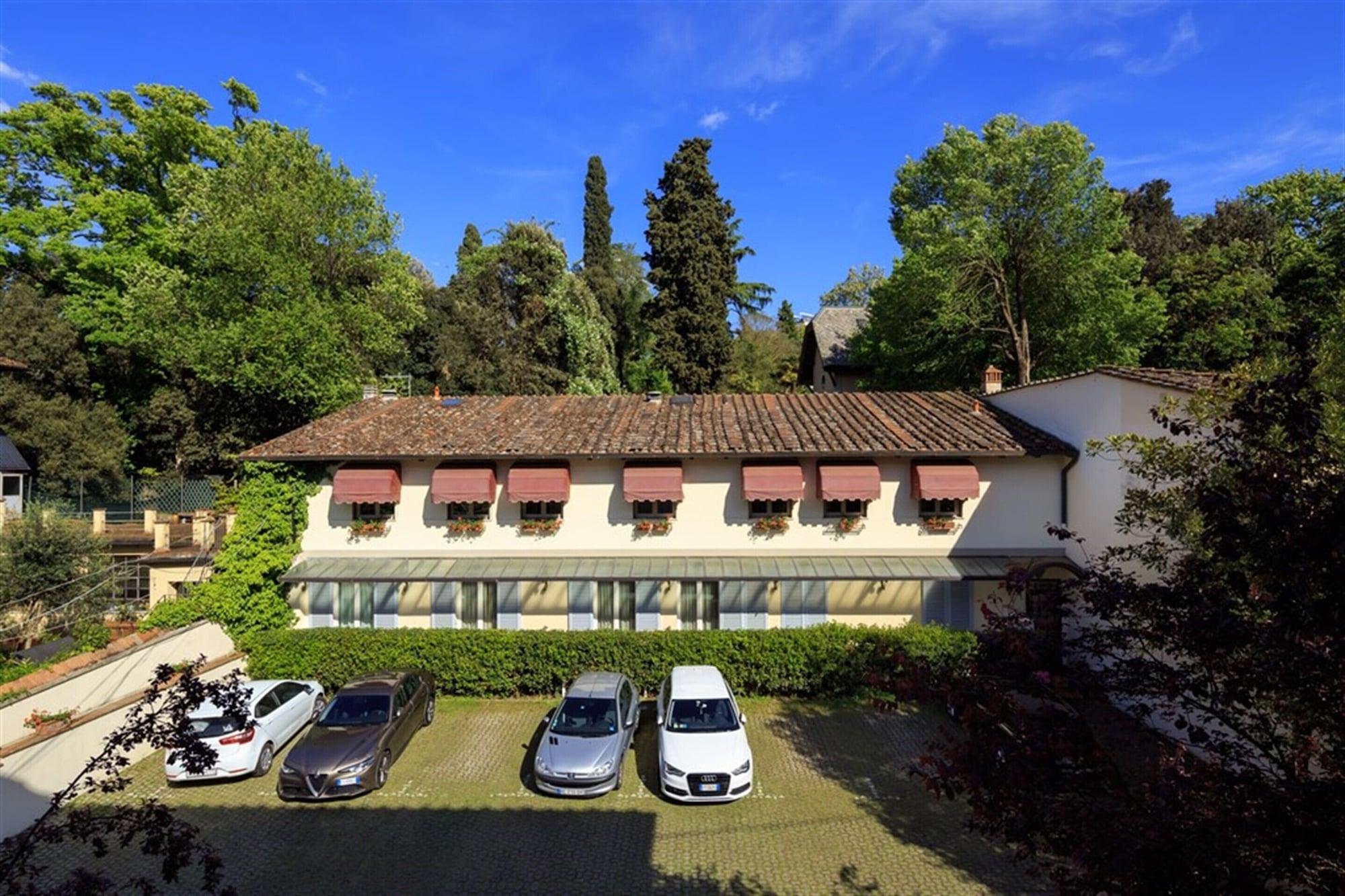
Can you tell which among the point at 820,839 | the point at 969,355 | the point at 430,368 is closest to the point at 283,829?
the point at 820,839

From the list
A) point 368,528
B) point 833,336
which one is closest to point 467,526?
point 368,528

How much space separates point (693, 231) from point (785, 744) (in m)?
29.5

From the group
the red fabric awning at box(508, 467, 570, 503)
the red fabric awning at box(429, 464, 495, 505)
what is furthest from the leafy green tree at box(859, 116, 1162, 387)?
the red fabric awning at box(429, 464, 495, 505)

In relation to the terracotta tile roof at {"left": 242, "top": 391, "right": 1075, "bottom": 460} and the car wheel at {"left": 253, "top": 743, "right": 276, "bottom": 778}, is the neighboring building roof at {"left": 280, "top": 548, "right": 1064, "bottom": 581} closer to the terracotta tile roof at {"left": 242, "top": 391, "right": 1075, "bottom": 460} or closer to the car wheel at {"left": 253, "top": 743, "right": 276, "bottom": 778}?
the terracotta tile roof at {"left": 242, "top": 391, "right": 1075, "bottom": 460}

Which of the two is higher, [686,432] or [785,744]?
[686,432]

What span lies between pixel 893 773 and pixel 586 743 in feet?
20.4

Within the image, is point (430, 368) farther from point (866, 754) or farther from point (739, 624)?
point (866, 754)

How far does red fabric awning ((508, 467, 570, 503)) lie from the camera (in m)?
18.5

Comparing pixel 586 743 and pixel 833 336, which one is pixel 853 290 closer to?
pixel 833 336

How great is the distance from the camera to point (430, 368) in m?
43.2

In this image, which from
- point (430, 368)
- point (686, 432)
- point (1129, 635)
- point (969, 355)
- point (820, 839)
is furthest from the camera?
point (430, 368)

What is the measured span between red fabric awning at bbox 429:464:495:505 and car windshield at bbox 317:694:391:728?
214 inches

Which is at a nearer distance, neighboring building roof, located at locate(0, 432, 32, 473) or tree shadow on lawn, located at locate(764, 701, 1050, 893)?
tree shadow on lawn, located at locate(764, 701, 1050, 893)

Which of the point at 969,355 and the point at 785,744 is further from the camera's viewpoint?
the point at 969,355
